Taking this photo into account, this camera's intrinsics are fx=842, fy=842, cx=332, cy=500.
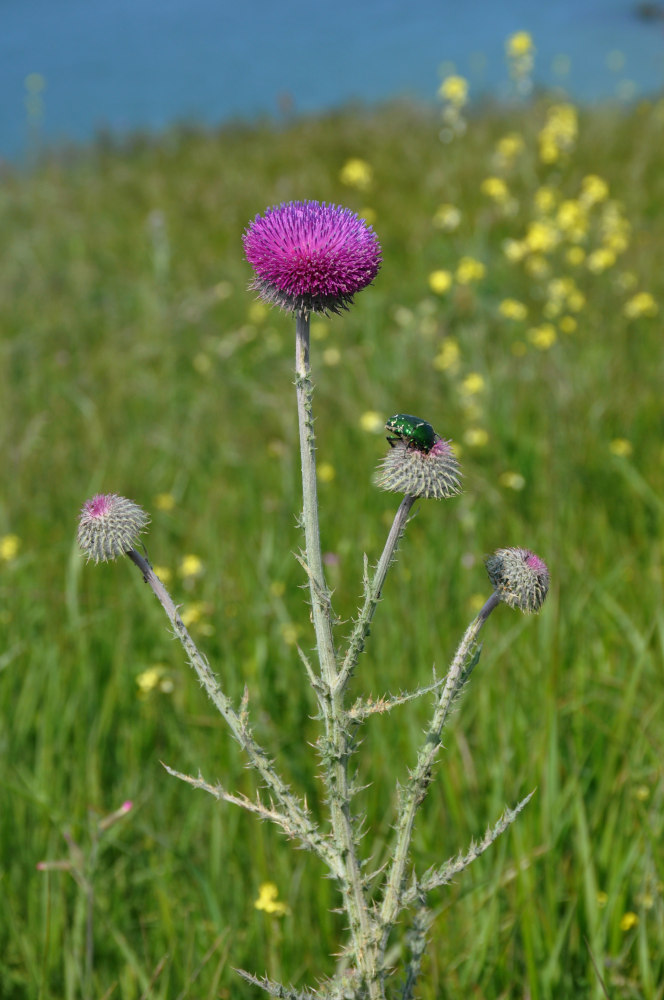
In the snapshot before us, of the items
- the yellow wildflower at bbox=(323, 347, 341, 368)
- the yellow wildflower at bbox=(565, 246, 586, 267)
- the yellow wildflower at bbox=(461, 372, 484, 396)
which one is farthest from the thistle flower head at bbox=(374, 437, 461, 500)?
the yellow wildflower at bbox=(565, 246, 586, 267)

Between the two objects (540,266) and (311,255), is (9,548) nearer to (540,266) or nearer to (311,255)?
(311,255)

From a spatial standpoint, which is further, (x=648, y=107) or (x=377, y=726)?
(x=648, y=107)

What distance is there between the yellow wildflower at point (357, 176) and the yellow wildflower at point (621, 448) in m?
4.09

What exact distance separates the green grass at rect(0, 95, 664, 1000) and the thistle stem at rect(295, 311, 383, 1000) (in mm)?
510

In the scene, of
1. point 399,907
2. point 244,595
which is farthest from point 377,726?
point 399,907

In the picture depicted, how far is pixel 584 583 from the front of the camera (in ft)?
9.77

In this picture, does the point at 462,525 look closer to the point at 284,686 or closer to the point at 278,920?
the point at 284,686

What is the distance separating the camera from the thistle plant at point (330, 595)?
1181mm

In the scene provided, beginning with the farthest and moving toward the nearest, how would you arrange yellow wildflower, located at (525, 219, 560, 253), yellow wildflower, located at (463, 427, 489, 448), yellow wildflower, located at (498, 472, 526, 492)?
yellow wildflower, located at (525, 219, 560, 253) < yellow wildflower, located at (463, 427, 489, 448) < yellow wildflower, located at (498, 472, 526, 492)

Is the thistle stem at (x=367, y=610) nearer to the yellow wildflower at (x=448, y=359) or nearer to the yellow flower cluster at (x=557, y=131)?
the yellow wildflower at (x=448, y=359)

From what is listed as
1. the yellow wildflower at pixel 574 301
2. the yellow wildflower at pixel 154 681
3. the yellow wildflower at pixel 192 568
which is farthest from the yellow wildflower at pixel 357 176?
the yellow wildflower at pixel 154 681

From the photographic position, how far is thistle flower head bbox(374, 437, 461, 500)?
4.14 ft

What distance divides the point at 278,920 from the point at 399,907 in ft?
2.92

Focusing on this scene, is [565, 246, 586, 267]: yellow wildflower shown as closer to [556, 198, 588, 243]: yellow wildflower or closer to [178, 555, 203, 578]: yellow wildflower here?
[556, 198, 588, 243]: yellow wildflower
